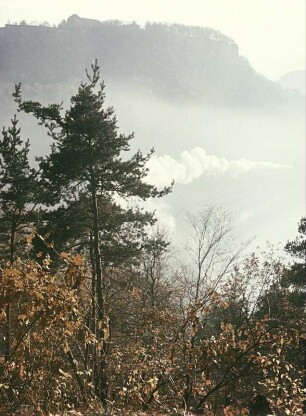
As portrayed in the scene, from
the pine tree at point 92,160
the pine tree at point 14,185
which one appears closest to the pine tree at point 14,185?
the pine tree at point 14,185

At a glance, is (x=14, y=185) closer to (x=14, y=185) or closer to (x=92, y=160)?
(x=14, y=185)

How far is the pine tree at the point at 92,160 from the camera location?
51.8ft

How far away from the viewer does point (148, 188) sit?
1706 cm

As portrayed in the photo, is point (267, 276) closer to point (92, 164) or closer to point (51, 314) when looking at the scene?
point (92, 164)

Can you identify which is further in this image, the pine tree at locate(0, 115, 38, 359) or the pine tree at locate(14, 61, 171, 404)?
the pine tree at locate(0, 115, 38, 359)

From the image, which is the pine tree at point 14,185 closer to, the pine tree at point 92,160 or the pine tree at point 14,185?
the pine tree at point 14,185

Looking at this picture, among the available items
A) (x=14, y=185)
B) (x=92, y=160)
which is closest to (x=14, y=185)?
(x=14, y=185)

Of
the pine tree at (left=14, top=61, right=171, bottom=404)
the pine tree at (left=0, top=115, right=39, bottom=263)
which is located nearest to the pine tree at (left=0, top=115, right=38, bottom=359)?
the pine tree at (left=0, top=115, right=39, bottom=263)

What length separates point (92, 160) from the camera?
15891 mm

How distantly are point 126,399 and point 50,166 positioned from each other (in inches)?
434

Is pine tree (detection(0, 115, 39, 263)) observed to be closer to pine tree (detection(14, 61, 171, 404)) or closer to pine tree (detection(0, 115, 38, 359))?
pine tree (detection(0, 115, 38, 359))

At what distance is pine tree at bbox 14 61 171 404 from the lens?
621 inches

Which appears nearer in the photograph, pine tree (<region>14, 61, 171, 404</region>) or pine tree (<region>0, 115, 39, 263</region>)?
pine tree (<region>14, 61, 171, 404</region>)

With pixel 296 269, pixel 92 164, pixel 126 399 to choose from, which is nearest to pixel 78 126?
pixel 92 164
